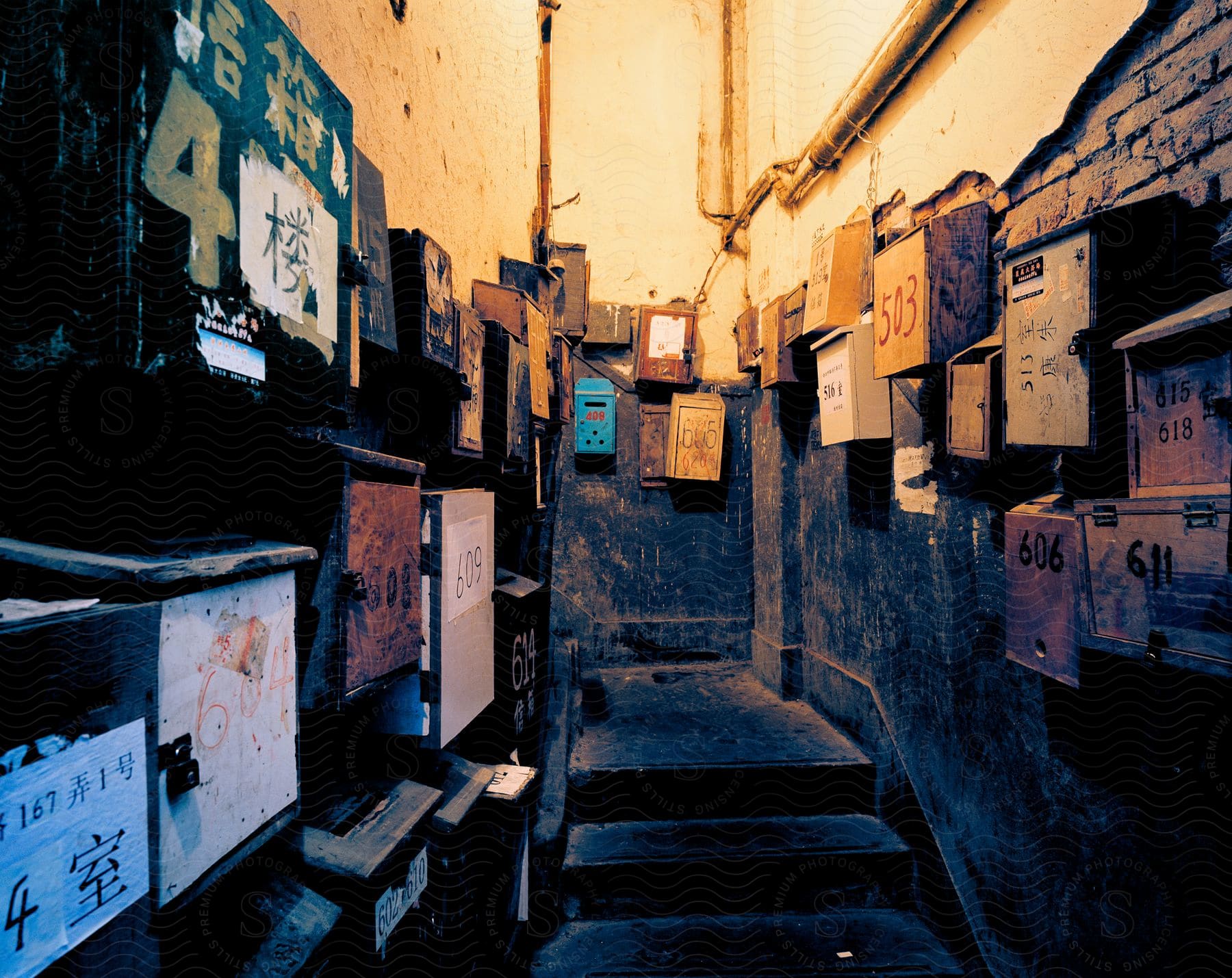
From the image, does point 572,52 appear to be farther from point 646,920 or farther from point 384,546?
point 646,920

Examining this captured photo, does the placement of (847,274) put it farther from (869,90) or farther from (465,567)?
(465,567)

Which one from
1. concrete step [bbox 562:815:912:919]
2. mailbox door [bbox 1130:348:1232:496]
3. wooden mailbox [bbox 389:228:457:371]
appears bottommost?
concrete step [bbox 562:815:912:919]

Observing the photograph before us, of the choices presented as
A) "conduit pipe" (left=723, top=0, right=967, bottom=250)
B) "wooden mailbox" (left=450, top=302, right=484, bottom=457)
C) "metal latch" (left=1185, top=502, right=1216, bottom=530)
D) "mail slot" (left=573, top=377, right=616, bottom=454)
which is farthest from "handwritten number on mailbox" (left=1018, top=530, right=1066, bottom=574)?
"mail slot" (left=573, top=377, right=616, bottom=454)

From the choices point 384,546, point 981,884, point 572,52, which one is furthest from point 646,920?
point 572,52

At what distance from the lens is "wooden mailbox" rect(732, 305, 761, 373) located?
4.03 m

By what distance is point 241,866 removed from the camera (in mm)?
985

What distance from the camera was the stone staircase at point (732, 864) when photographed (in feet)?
6.72

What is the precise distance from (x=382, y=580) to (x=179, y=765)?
0.54 m

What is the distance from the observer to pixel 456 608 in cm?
157

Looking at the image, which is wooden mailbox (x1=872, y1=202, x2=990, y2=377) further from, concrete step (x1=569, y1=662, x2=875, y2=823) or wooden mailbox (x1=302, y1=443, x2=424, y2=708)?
concrete step (x1=569, y1=662, x2=875, y2=823)

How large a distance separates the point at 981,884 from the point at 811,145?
3530mm

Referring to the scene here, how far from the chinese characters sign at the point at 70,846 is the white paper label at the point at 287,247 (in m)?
0.58

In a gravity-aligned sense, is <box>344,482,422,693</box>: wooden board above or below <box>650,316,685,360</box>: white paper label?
below

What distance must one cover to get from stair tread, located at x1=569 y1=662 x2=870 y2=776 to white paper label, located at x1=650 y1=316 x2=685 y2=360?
2312 mm
